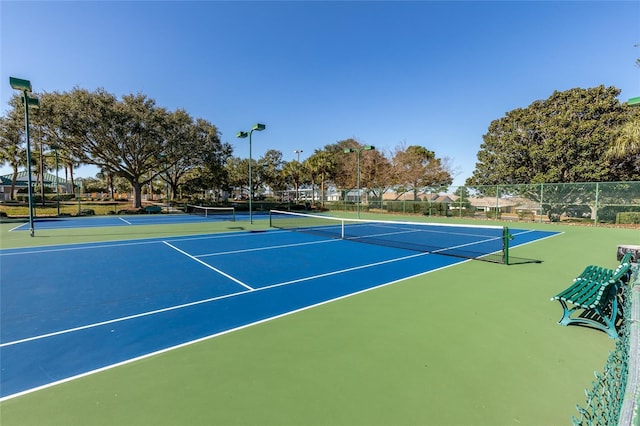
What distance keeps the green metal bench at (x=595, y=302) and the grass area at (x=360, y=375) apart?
208 millimetres

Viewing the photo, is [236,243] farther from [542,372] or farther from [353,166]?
[353,166]

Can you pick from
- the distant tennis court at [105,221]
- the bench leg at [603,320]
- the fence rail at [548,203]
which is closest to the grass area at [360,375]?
the bench leg at [603,320]

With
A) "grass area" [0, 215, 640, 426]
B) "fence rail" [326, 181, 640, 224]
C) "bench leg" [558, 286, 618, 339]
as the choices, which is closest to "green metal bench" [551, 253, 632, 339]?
"bench leg" [558, 286, 618, 339]

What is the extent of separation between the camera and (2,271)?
7.27 meters

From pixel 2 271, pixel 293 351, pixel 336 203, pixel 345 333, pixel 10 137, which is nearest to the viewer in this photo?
pixel 293 351

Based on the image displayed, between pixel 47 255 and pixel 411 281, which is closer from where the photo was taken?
pixel 411 281

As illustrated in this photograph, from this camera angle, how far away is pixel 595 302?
3811mm

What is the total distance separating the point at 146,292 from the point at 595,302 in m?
7.29

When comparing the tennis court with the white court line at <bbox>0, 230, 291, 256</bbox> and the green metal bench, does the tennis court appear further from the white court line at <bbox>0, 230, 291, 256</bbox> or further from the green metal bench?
the green metal bench

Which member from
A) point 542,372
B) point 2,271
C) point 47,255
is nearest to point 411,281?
point 542,372

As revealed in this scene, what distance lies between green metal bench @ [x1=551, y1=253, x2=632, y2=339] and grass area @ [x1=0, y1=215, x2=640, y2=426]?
0.21 meters

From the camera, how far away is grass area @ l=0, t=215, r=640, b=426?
251 cm

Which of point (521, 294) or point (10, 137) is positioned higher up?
point (10, 137)

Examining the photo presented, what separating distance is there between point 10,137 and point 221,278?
117 ft
